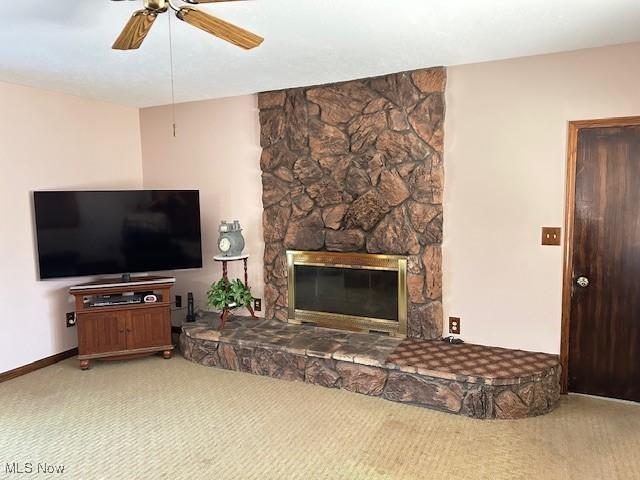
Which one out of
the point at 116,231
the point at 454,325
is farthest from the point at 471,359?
the point at 116,231

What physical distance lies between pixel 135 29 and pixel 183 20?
8.8 inches

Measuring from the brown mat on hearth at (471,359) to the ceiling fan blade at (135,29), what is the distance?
98.5 inches

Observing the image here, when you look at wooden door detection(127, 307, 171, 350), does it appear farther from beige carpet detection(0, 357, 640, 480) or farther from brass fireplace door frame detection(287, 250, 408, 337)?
Answer: brass fireplace door frame detection(287, 250, 408, 337)

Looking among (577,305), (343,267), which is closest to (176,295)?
(343,267)

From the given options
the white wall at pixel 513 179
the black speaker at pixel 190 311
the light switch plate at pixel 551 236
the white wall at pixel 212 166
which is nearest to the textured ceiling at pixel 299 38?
the white wall at pixel 513 179

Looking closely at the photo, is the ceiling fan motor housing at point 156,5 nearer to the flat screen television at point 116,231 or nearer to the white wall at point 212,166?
the white wall at point 212,166

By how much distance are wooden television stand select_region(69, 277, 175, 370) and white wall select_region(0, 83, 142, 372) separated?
0.39 metres

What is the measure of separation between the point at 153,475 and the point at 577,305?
114 inches

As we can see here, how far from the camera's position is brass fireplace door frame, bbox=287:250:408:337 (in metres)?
3.78

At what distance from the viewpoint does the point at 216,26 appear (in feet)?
6.57

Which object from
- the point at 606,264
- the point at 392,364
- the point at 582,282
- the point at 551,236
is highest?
→ the point at 551,236

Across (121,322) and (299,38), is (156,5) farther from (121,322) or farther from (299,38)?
(121,322)

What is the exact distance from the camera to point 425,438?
2.77m

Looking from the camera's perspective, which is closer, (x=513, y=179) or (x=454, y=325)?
(x=513, y=179)
